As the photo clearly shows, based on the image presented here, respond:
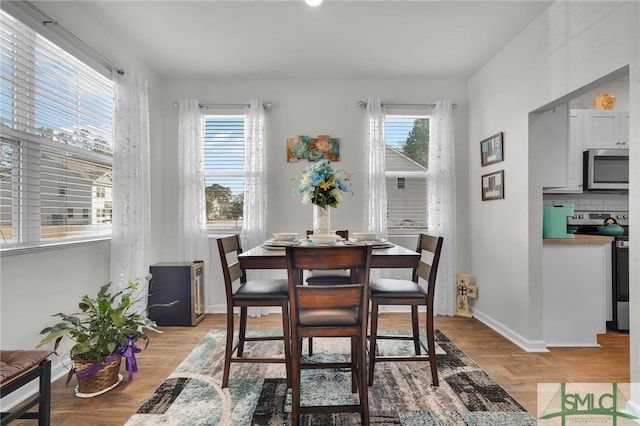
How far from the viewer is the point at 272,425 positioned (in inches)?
72.3

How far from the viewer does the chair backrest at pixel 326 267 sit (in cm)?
167

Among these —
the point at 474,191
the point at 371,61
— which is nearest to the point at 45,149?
the point at 371,61

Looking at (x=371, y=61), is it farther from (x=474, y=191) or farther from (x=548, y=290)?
(x=548, y=290)

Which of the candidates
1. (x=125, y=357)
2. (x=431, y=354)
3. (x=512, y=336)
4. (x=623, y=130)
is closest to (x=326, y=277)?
(x=431, y=354)

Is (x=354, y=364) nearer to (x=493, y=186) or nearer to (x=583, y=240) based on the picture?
(x=583, y=240)

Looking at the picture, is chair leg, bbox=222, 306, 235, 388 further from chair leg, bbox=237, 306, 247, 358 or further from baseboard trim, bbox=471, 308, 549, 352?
baseboard trim, bbox=471, 308, 549, 352

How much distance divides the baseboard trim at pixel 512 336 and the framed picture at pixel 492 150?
5.30 feet

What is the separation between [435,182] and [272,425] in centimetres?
307

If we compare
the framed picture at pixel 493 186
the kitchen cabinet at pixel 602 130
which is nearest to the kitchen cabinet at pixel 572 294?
the framed picture at pixel 493 186

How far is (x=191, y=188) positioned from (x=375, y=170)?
2097 mm

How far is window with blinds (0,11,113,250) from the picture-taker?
6.75 ft

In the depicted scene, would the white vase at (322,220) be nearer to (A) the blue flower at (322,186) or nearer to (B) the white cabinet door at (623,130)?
(A) the blue flower at (322,186)

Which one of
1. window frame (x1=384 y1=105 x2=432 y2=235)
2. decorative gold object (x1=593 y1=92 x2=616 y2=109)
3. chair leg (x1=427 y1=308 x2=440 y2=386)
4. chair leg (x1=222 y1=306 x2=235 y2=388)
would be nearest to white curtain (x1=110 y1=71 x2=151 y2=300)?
chair leg (x1=222 y1=306 x2=235 y2=388)

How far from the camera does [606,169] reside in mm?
3584
